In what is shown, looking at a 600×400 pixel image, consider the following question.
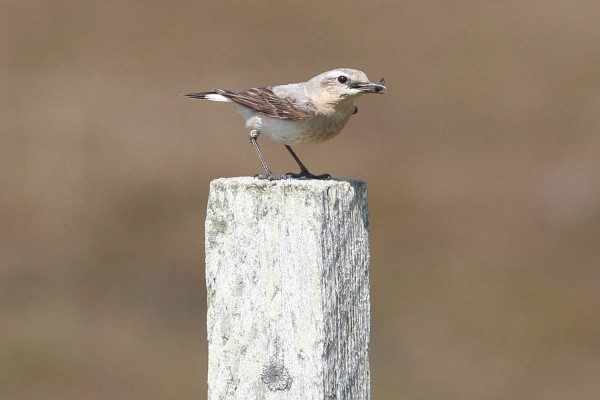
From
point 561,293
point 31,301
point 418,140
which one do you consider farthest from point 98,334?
point 418,140

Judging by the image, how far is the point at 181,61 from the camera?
24812 mm

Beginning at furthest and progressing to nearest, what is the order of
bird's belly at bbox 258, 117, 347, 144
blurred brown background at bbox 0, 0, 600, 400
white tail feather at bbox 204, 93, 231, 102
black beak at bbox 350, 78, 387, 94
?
blurred brown background at bbox 0, 0, 600, 400 < white tail feather at bbox 204, 93, 231, 102 < bird's belly at bbox 258, 117, 347, 144 < black beak at bbox 350, 78, 387, 94

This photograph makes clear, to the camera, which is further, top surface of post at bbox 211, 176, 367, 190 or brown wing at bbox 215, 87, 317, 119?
brown wing at bbox 215, 87, 317, 119

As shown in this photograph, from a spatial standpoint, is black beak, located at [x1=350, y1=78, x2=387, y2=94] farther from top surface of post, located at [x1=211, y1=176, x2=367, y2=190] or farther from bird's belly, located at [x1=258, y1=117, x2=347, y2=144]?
top surface of post, located at [x1=211, y1=176, x2=367, y2=190]

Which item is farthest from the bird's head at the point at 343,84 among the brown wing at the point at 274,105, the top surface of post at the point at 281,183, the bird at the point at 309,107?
the top surface of post at the point at 281,183

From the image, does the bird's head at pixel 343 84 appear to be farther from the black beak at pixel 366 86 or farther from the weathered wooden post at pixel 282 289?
the weathered wooden post at pixel 282 289

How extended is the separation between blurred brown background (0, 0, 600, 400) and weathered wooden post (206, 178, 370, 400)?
9.24 metres

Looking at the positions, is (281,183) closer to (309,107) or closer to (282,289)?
(282,289)

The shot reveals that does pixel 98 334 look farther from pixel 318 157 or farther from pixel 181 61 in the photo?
pixel 181 61

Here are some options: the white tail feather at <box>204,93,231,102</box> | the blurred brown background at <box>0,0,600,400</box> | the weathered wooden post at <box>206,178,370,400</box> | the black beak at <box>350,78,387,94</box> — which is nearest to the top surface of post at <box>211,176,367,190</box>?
the weathered wooden post at <box>206,178,370,400</box>

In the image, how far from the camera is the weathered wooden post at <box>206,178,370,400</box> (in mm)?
4129

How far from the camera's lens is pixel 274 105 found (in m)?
6.25

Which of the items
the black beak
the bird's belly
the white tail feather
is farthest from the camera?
the white tail feather

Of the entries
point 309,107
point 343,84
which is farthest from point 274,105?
point 343,84
